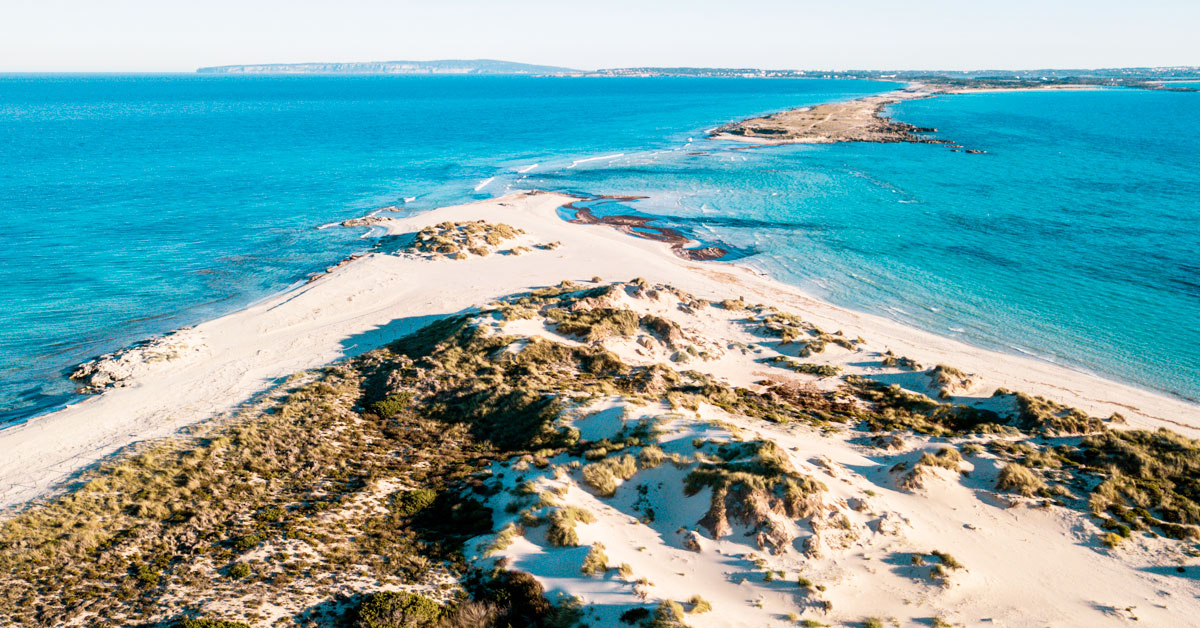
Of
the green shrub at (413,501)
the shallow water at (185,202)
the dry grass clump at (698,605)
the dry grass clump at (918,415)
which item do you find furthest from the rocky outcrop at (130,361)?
the dry grass clump at (918,415)

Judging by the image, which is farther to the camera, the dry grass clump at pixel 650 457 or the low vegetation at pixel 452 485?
the dry grass clump at pixel 650 457

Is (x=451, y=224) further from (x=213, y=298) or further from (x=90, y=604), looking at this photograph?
(x=90, y=604)

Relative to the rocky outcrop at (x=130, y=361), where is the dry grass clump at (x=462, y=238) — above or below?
above

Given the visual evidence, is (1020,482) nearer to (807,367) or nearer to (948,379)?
(948,379)

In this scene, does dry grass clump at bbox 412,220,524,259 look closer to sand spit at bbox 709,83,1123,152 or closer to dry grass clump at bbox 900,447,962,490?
dry grass clump at bbox 900,447,962,490

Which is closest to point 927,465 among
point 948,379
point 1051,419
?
point 1051,419

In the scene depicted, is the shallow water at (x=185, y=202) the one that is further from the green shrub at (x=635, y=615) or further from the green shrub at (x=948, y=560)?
the green shrub at (x=948, y=560)

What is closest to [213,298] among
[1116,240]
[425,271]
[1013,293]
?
[425,271]
